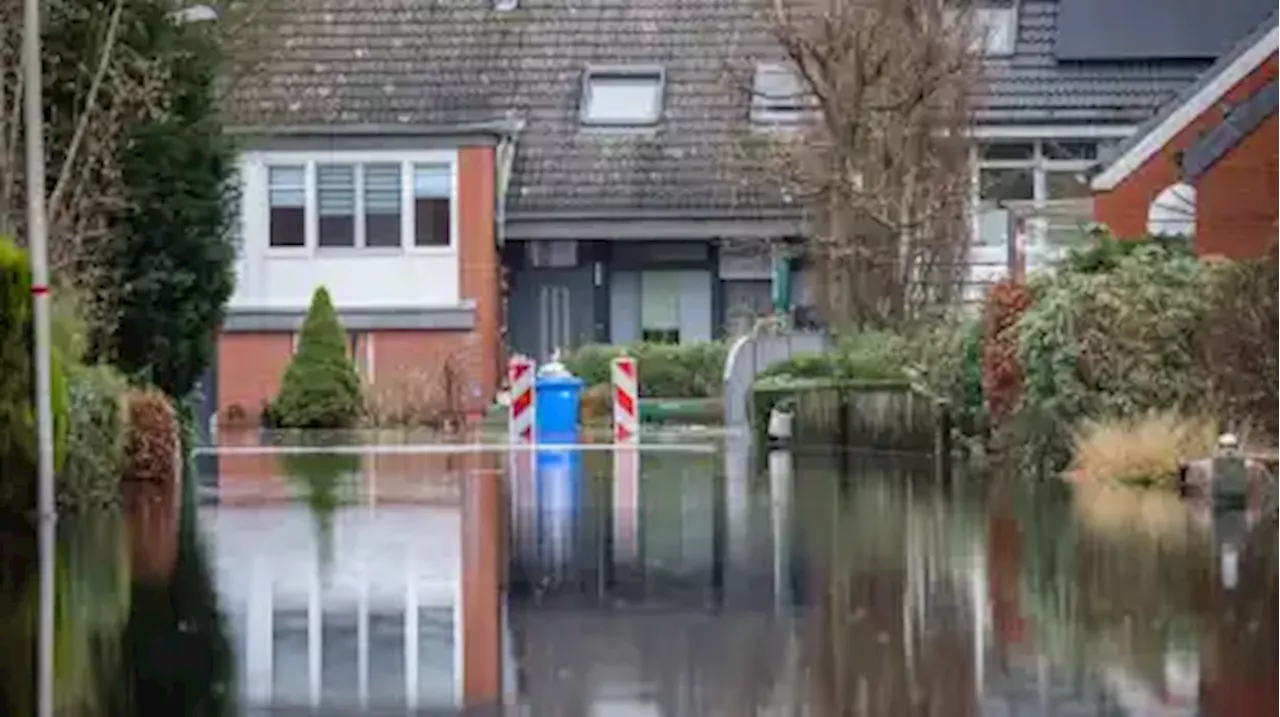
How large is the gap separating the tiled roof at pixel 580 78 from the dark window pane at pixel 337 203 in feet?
3.15

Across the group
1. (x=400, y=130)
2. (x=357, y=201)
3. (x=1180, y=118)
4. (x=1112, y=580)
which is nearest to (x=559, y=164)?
(x=400, y=130)

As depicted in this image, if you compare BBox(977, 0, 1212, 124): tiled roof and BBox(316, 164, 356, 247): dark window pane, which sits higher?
BBox(977, 0, 1212, 124): tiled roof

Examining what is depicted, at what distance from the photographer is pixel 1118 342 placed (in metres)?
26.8

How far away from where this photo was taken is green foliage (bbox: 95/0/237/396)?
27469 millimetres

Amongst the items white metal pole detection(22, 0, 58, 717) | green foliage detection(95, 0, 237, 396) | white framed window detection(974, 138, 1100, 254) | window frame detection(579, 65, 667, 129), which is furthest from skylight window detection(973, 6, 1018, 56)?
white metal pole detection(22, 0, 58, 717)

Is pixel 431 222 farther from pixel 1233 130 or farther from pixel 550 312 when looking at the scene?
pixel 1233 130

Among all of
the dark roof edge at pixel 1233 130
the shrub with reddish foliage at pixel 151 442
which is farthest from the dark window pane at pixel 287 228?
the shrub with reddish foliage at pixel 151 442

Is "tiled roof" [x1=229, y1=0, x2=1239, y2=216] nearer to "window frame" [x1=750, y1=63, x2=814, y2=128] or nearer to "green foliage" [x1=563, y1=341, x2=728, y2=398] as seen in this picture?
"window frame" [x1=750, y1=63, x2=814, y2=128]

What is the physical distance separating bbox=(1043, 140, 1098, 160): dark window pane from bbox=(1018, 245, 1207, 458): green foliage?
2431 centimetres

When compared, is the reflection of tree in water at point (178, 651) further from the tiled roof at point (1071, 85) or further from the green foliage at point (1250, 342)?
the tiled roof at point (1071, 85)

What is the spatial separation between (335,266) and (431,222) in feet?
6.55

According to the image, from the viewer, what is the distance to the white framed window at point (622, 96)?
5362 cm

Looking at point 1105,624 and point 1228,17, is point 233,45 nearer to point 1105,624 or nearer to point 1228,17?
point 1105,624

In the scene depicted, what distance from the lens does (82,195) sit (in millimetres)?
26344
